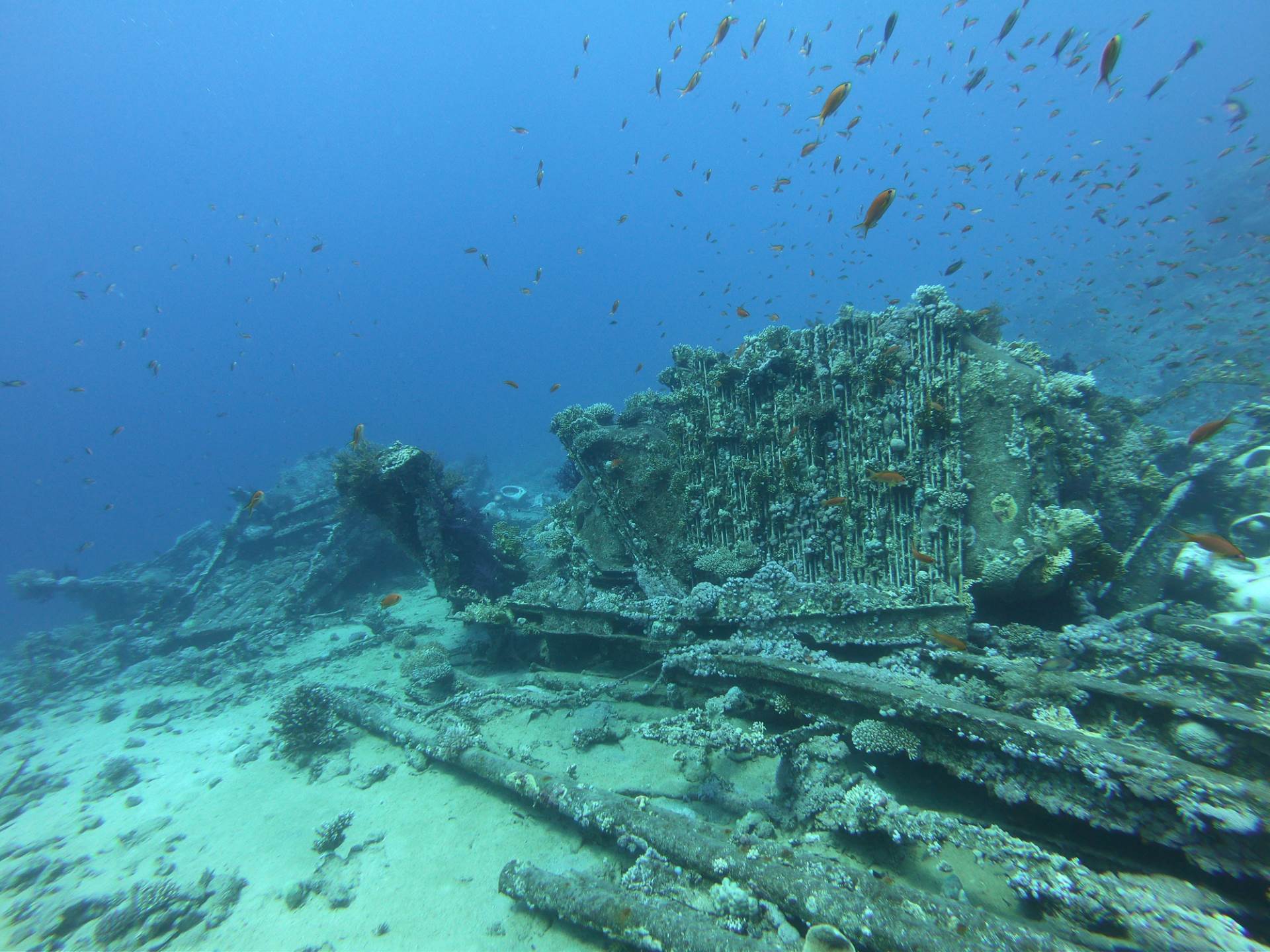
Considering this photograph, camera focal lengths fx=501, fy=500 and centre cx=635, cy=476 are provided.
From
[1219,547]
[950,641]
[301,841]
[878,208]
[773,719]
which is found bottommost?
[301,841]

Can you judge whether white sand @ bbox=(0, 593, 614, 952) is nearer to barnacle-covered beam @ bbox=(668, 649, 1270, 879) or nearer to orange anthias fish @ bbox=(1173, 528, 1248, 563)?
barnacle-covered beam @ bbox=(668, 649, 1270, 879)

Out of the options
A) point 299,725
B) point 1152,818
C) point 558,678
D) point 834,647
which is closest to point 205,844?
point 299,725

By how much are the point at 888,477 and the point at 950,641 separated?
197cm

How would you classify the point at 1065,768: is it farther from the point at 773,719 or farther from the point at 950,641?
the point at 773,719

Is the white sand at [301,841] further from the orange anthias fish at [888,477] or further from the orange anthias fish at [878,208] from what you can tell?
the orange anthias fish at [878,208]

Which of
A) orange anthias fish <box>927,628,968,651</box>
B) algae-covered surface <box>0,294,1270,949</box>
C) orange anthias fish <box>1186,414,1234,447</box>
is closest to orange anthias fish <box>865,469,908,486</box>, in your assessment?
algae-covered surface <box>0,294,1270,949</box>

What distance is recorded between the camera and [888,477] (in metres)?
6.15

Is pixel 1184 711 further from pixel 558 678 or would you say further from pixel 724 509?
pixel 558 678

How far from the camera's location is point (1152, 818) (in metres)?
3.09

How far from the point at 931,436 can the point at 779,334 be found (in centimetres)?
258

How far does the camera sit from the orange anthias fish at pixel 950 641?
5.12 meters

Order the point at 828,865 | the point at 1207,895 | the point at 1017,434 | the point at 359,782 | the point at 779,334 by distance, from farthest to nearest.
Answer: the point at 779,334 → the point at 359,782 → the point at 1017,434 → the point at 828,865 → the point at 1207,895

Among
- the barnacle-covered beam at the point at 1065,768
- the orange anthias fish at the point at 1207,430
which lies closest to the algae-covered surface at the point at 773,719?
the barnacle-covered beam at the point at 1065,768

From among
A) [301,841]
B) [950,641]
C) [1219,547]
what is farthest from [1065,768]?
[301,841]
